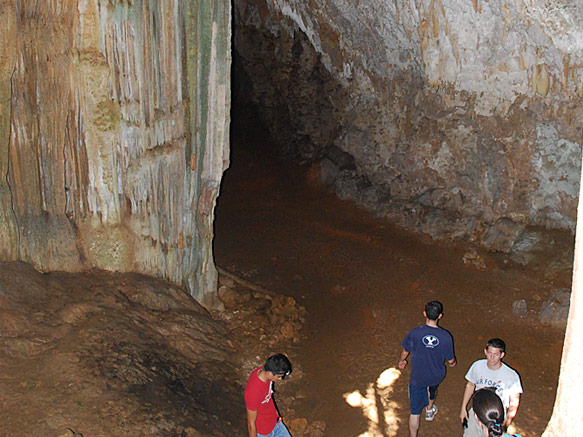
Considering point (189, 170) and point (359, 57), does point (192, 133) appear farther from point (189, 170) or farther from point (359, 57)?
point (359, 57)

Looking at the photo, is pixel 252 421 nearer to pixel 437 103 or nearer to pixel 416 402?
pixel 416 402

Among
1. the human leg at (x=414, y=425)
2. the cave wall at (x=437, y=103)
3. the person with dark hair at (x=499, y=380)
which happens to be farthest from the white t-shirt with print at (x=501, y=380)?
the cave wall at (x=437, y=103)

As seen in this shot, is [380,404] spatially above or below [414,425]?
below

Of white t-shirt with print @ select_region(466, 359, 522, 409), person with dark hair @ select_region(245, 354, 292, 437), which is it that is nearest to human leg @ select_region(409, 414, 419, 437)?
white t-shirt with print @ select_region(466, 359, 522, 409)

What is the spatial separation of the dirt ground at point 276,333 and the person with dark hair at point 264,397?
107 cm

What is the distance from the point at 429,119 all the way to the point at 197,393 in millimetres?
8188

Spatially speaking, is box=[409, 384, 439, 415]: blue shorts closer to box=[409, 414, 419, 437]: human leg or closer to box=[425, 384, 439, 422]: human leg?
box=[409, 414, 419, 437]: human leg

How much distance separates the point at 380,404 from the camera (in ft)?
22.2

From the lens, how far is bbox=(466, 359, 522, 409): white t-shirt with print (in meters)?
4.74

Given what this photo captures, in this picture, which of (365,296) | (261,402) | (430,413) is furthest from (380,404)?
(365,296)

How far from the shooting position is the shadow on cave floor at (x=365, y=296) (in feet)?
22.3

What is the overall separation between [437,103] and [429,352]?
24.3 feet

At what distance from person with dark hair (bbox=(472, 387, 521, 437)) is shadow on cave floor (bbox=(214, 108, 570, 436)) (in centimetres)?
252

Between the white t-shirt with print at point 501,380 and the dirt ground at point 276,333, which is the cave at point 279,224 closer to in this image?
the dirt ground at point 276,333
